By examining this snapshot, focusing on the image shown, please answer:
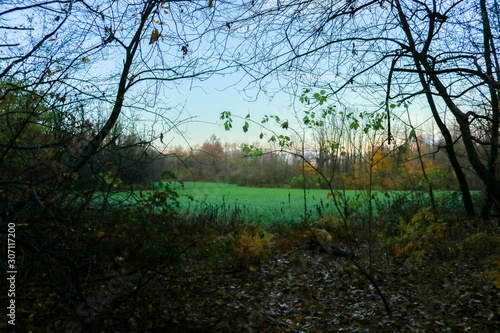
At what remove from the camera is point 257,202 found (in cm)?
971

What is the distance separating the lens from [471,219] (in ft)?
24.3

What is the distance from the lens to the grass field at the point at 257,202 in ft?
27.5

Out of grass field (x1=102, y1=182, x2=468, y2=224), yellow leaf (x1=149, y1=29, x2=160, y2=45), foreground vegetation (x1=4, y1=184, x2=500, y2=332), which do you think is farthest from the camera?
grass field (x1=102, y1=182, x2=468, y2=224)

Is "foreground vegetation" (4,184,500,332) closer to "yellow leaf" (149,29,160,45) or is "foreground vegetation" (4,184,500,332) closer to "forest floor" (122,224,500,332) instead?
"forest floor" (122,224,500,332)

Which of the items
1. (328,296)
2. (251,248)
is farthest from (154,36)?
(328,296)

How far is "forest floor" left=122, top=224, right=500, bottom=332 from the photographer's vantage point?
3.54m

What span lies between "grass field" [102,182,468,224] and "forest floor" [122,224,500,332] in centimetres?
253

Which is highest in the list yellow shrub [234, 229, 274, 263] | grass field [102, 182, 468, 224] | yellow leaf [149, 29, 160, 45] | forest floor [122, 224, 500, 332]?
yellow leaf [149, 29, 160, 45]

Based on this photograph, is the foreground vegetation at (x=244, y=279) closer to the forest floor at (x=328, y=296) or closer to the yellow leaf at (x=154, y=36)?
the forest floor at (x=328, y=296)

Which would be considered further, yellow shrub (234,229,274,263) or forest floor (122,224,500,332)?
yellow shrub (234,229,274,263)

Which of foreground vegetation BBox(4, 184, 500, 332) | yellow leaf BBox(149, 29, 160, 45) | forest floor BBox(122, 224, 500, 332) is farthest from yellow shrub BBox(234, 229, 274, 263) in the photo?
yellow leaf BBox(149, 29, 160, 45)

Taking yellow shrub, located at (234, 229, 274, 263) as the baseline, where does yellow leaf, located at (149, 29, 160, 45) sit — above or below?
above

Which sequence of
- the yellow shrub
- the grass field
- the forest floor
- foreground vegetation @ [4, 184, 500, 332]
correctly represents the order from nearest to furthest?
1. foreground vegetation @ [4, 184, 500, 332]
2. the forest floor
3. the yellow shrub
4. the grass field

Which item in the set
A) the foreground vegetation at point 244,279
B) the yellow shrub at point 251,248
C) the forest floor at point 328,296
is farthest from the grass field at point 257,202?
Answer: the forest floor at point 328,296
